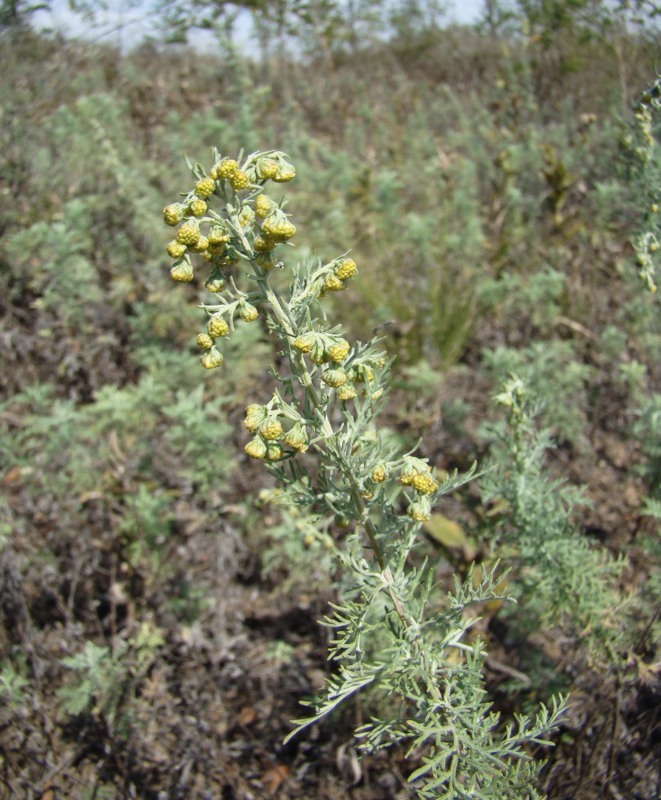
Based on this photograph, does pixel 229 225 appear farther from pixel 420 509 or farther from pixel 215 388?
pixel 215 388

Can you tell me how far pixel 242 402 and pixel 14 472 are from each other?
1.26 m

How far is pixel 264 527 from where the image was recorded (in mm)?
3074

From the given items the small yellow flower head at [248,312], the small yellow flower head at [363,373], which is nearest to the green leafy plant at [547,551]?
the small yellow flower head at [363,373]

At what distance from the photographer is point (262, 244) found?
1.31 metres

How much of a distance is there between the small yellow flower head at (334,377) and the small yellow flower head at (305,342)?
2.5 inches

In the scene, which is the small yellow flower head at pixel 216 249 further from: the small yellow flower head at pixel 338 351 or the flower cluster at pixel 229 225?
the small yellow flower head at pixel 338 351

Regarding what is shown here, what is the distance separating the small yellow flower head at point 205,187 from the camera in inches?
50.8

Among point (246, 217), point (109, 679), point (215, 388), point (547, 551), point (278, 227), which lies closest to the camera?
point (278, 227)

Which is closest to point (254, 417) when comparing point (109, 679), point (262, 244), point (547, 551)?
point (262, 244)

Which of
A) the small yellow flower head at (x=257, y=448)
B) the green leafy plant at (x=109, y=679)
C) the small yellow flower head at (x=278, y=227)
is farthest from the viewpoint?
the green leafy plant at (x=109, y=679)

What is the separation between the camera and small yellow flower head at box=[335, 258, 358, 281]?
52.1 inches

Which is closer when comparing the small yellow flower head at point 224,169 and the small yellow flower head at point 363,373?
the small yellow flower head at point 224,169

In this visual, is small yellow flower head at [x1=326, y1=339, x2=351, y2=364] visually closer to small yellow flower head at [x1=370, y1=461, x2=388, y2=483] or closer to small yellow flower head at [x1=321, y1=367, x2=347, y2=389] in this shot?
small yellow flower head at [x1=321, y1=367, x2=347, y2=389]

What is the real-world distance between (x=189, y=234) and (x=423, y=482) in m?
0.72
